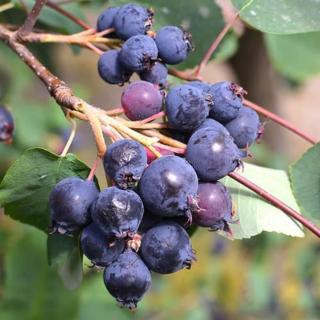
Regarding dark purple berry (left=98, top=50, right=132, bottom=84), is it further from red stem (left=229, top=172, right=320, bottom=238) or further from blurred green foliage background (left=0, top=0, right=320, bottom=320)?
blurred green foliage background (left=0, top=0, right=320, bottom=320)

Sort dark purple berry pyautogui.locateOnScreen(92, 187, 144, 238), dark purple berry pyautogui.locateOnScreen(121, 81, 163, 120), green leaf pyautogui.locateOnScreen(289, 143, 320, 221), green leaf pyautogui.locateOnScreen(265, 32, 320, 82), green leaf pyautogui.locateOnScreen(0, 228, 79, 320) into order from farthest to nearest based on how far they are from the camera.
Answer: green leaf pyautogui.locateOnScreen(265, 32, 320, 82), green leaf pyautogui.locateOnScreen(0, 228, 79, 320), green leaf pyautogui.locateOnScreen(289, 143, 320, 221), dark purple berry pyautogui.locateOnScreen(121, 81, 163, 120), dark purple berry pyautogui.locateOnScreen(92, 187, 144, 238)

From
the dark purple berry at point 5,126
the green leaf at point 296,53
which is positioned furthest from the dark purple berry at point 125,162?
the green leaf at point 296,53

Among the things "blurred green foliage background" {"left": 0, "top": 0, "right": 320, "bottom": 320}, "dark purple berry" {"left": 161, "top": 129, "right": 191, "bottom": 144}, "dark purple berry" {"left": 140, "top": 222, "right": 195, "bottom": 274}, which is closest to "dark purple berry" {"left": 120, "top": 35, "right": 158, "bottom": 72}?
"dark purple berry" {"left": 161, "top": 129, "right": 191, "bottom": 144}

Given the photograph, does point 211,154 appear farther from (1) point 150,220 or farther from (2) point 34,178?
(2) point 34,178

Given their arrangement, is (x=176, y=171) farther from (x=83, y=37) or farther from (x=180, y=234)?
(x=83, y=37)

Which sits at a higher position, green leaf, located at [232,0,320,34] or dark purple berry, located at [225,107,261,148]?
green leaf, located at [232,0,320,34]

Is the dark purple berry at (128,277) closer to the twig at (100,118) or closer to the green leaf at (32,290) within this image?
the twig at (100,118)

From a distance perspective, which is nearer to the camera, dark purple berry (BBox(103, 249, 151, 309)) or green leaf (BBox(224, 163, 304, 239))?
dark purple berry (BBox(103, 249, 151, 309))
